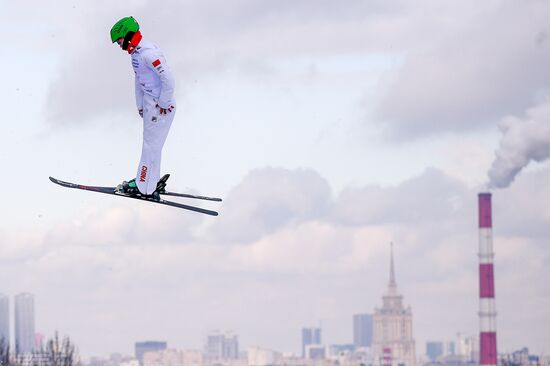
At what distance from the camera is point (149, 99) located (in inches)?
1142

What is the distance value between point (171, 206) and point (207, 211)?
28.5 inches

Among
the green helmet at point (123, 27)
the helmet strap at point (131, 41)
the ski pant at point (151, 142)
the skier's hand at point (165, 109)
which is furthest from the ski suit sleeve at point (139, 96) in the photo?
the green helmet at point (123, 27)

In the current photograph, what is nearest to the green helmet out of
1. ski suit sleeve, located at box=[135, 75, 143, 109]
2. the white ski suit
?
the white ski suit

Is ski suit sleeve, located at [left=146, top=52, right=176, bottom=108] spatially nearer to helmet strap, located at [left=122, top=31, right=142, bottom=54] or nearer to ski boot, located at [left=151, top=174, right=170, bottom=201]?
helmet strap, located at [left=122, top=31, right=142, bottom=54]

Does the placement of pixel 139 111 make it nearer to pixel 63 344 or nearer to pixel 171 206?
pixel 171 206

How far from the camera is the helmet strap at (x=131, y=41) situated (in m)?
27.8

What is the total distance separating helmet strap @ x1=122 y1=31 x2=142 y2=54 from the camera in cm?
2783

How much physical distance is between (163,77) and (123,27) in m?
1.28

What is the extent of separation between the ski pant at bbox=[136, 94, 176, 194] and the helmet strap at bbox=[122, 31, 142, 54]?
4.30 feet

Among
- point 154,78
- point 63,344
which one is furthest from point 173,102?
point 63,344

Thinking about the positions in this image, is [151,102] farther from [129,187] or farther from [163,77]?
[129,187]

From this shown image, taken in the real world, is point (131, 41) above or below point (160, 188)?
above

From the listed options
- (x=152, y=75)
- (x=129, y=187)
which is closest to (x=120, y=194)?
(x=129, y=187)

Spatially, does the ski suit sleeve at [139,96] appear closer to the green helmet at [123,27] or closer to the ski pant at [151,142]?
the ski pant at [151,142]
